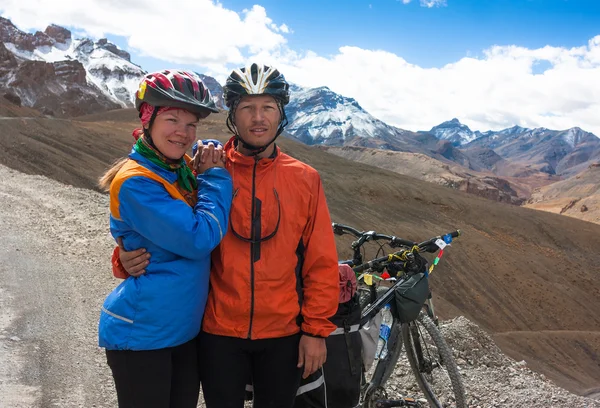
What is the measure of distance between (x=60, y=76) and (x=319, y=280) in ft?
424

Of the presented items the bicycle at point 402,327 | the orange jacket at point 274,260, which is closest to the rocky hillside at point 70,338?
the bicycle at point 402,327

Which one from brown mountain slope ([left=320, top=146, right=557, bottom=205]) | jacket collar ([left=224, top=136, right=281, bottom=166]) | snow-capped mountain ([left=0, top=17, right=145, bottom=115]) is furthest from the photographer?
snow-capped mountain ([left=0, top=17, right=145, bottom=115])

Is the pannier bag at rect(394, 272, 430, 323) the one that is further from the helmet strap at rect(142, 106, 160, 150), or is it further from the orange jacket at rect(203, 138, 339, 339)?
the helmet strap at rect(142, 106, 160, 150)

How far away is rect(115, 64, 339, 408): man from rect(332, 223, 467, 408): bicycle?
1073 millimetres

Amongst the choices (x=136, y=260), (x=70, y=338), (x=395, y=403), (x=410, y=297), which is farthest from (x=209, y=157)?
(x=70, y=338)

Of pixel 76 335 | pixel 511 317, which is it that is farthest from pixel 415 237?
pixel 76 335

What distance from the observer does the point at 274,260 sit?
2471 millimetres

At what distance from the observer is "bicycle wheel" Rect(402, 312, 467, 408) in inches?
159

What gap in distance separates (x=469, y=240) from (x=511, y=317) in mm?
7735

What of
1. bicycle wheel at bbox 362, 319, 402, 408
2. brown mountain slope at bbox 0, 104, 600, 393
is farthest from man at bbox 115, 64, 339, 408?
brown mountain slope at bbox 0, 104, 600, 393

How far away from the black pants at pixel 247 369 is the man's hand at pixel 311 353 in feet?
0.14

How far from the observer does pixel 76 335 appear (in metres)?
5.56

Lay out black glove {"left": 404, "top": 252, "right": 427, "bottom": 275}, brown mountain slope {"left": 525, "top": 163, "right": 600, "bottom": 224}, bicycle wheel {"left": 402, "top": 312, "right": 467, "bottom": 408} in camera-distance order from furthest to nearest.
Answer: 1. brown mountain slope {"left": 525, "top": 163, "right": 600, "bottom": 224}
2. bicycle wheel {"left": 402, "top": 312, "right": 467, "bottom": 408}
3. black glove {"left": 404, "top": 252, "right": 427, "bottom": 275}

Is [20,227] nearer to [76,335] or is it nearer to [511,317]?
[76,335]
